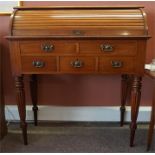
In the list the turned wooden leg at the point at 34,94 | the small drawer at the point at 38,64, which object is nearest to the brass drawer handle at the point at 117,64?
the small drawer at the point at 38,64

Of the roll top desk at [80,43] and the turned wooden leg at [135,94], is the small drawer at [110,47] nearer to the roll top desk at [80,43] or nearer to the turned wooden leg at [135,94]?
the roll top desk at [80,43]

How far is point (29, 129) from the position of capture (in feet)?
7.10

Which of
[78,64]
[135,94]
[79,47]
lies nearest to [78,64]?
[78,64]

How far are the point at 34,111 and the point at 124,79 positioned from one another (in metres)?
0.90

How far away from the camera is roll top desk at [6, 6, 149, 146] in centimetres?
162

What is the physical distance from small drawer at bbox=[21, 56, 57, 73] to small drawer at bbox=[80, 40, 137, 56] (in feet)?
0.80

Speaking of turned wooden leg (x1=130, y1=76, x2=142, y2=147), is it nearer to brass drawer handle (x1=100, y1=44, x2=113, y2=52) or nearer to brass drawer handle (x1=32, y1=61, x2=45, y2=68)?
brass drawer handle (x1=100, y1=44, x2=113, y2=52)

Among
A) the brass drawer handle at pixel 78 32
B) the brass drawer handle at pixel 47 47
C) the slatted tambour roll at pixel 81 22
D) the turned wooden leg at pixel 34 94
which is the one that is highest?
the slatted tambour roll at pixel 81 22

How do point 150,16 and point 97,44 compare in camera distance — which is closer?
point 97,44

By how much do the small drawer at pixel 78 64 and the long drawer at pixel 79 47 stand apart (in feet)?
0.14

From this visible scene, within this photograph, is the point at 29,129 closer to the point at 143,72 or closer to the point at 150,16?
the point at 143,72

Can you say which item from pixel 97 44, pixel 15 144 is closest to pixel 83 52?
pixel 97 44

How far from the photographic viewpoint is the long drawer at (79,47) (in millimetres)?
1626

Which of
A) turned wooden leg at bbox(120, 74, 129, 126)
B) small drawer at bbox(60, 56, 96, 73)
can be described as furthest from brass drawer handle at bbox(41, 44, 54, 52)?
turned wooden leg at bbox(120, 74, 129, 126)
